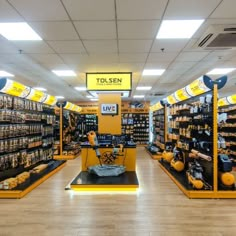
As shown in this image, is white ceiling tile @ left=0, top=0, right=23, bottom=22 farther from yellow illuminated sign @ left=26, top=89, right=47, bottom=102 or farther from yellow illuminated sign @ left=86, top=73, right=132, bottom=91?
yellow illuminated sign @ left=86, top=73, right=132, bottom=91

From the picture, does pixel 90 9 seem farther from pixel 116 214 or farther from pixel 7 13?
pixel 116 214

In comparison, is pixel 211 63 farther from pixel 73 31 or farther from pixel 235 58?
pixel 73 31

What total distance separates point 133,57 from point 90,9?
2728 millimetres

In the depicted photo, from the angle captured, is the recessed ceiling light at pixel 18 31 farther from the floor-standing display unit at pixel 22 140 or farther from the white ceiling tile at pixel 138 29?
the white ceiling tile at pixel 138 29

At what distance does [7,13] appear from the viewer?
12.1 ft

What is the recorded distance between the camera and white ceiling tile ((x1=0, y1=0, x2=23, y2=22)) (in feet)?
11.3

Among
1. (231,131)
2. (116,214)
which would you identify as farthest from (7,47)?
(231,131)

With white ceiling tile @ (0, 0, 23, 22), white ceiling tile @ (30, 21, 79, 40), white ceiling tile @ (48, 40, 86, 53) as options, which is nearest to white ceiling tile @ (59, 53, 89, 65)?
white ceiling tile @ (48, 40, 86, 53)

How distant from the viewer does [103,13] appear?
3.70 metres

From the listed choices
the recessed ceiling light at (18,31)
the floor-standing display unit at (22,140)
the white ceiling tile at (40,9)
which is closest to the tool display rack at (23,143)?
the floor-standing display unit at (22,140)

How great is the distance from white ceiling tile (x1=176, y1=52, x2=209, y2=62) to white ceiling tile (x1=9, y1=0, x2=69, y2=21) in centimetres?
315

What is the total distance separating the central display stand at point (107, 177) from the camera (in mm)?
5551

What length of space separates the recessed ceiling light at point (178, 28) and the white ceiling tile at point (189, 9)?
6.8 inches

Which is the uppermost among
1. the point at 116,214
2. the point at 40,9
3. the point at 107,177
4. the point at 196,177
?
the point at 40,9
